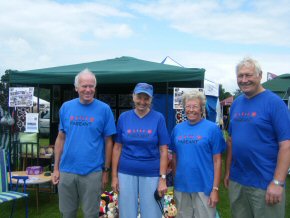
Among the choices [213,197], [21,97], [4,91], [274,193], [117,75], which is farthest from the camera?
[4,91]

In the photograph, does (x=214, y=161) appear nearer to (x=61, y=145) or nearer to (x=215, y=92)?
(x=61, y=145)

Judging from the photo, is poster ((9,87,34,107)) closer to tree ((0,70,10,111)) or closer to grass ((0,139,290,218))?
grass ((0,139,290,218))

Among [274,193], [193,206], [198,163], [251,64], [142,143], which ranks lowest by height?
[193,206]

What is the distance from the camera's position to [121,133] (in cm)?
289

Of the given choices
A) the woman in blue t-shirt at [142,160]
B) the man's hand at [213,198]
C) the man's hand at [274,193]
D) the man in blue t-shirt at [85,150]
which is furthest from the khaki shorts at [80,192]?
the man's hand at [274,193]

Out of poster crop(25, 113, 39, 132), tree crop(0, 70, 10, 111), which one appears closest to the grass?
poster crop(25, 113, 39, 132)

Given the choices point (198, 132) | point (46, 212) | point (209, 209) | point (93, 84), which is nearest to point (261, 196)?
point (209, 209)

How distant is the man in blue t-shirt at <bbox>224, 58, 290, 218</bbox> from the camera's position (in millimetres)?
2389

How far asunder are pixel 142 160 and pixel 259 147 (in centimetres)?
87

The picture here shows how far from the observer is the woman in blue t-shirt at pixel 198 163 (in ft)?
8.77

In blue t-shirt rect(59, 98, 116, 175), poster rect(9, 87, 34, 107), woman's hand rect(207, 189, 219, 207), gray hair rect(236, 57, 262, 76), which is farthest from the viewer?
poster rect(9, 87, 34, 107)

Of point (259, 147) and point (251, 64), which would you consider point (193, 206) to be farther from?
point (251, 64)

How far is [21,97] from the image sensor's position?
5863 mm

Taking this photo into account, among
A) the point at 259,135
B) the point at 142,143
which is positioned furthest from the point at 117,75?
the point at 259,135
